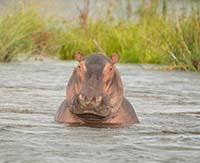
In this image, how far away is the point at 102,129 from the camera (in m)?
6.75

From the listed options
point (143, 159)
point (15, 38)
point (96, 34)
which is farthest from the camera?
point (96, 34)

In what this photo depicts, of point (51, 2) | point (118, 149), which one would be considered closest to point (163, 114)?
point (118, 149)

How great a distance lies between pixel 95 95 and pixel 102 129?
30 centimetres

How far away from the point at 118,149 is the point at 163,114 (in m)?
2.34

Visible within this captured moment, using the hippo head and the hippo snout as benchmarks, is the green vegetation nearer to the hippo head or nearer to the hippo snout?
the hippo head

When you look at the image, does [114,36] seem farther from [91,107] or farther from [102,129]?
[91,107]

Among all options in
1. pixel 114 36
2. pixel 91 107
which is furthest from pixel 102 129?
pixel 114 36

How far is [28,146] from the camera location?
19.0 feet

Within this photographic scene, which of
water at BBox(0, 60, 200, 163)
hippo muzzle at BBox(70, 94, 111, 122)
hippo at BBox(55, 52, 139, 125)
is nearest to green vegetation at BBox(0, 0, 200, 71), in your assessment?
water at BBox(0, 60, 200, 163)

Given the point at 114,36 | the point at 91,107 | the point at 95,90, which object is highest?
the point at 95,90

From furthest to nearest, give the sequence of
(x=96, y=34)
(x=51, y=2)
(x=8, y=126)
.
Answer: (x=51, y=2) → (x=96, y=34) → (x=8, y=126)

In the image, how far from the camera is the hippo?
21.7 feet

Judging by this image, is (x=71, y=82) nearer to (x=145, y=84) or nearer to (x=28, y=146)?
(x=28, y=146)

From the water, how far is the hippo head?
138mm
